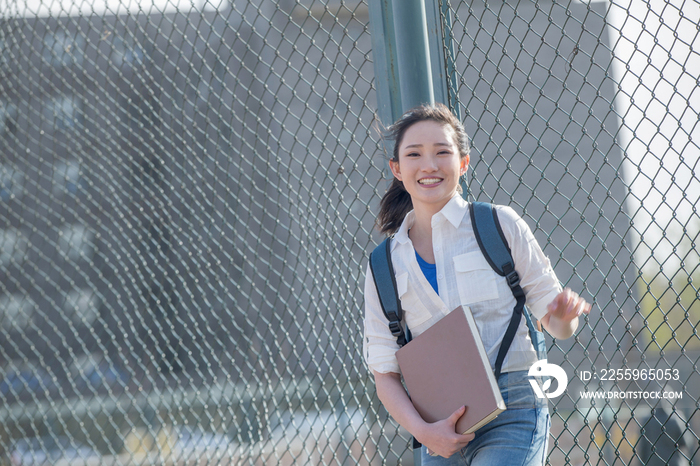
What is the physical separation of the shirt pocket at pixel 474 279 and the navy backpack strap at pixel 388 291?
19cm

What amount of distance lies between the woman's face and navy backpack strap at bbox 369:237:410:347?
7.5 inches

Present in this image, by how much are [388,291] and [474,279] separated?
0.25 meters

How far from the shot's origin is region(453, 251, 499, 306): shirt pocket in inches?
60.3

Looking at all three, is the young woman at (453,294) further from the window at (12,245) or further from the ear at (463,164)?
the window at (12,245)

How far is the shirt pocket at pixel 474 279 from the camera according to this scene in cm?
153

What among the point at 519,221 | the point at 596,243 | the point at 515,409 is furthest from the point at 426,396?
the point at 596,243

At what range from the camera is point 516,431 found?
1.48 meters

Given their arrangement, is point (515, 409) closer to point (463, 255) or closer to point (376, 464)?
point (463, 255)

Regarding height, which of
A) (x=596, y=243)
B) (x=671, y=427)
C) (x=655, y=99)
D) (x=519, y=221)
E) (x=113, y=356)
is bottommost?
(x=113, y=356)

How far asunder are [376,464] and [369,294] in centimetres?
553

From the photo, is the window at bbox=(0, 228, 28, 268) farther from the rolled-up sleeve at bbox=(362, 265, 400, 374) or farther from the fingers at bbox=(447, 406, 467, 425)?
the fingers at bbox=(447, 406, 467, 425)

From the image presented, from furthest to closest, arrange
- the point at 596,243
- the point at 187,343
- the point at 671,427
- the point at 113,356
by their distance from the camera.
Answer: the point at 113,356
the point at 187,343
the point at 596,243
the point at 671,427

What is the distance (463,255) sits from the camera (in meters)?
1.56

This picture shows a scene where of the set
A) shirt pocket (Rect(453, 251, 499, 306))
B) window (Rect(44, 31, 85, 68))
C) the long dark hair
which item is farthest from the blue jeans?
window (Rect(44, 31, 85, 68))
